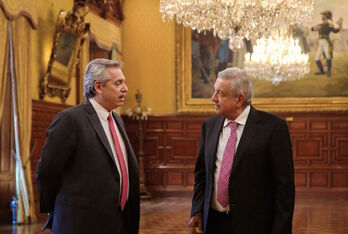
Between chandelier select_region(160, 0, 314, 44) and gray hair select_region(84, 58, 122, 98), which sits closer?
gray hair select_region(84, 58, 122, 98)

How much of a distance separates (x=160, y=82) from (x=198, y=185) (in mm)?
10442

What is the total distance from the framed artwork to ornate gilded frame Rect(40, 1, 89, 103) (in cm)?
375

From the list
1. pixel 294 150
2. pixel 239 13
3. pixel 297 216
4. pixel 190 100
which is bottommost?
pixel 297 216

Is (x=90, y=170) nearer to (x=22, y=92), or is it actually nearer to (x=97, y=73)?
(x=97, y=73)

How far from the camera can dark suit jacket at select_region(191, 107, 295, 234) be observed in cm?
353

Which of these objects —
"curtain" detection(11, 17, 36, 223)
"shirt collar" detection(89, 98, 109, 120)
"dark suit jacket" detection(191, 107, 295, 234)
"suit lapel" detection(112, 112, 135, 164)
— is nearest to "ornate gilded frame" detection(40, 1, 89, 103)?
"curtain" detection(11, 17, 36, 223)

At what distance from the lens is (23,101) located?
912cm

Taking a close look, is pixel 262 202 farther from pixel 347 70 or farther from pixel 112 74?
pixel 347 70

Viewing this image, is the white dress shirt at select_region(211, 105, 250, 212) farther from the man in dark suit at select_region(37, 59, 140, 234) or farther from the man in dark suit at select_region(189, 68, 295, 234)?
the man in dark suit at select_region(37, 59, 140, 234)

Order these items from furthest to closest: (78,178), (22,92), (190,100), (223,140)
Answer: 1. (190,100)
2. (22,92)
3. (223,140)
4. (78,178)

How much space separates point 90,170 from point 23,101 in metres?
5.88

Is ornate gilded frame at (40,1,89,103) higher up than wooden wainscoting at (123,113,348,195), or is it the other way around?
ornate gilded frame at (40,1,89,103)

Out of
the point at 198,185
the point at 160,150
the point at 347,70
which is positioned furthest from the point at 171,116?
the point at 198,185

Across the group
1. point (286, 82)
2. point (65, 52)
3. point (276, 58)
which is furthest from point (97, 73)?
point (286, 82)
